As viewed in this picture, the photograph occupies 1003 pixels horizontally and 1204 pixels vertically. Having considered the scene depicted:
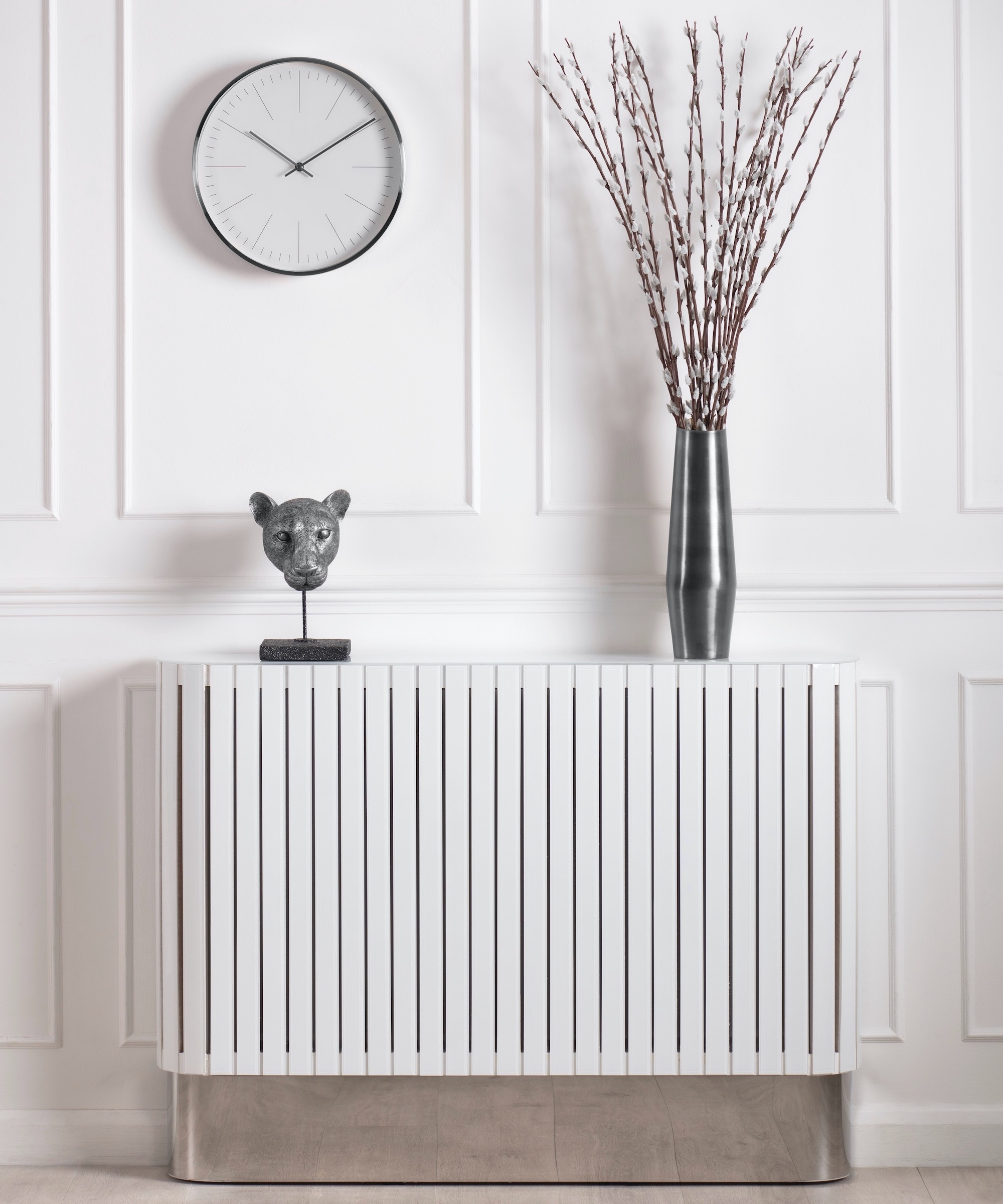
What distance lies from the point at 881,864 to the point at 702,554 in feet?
2.09

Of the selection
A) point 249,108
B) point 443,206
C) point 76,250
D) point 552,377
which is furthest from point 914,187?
point 76,250

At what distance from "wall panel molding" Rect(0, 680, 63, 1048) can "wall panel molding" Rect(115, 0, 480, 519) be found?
36 centimetres

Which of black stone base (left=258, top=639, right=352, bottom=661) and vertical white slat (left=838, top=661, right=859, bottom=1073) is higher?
black stone base (left=258, top=639, right=352, bottom=661)

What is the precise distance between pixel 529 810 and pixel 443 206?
103cm

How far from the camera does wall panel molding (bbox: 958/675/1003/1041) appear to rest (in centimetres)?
149

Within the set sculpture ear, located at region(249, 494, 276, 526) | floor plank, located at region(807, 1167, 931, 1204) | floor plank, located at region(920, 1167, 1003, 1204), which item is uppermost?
sculpture ear, located at region(249, 494, 276, 526)

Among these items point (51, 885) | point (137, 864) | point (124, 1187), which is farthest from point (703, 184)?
point (124, 1187)

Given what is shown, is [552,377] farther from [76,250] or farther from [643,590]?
[76,250]

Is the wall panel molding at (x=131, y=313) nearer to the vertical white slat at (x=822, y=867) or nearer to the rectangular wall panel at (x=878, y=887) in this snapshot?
the vertical white slat at (x=822, y=867)

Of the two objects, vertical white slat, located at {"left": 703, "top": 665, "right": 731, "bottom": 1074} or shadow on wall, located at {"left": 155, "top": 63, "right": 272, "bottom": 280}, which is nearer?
vertical white slat, located at {"left": 703, "top": 665, "right": 731, "bottom": 1074}

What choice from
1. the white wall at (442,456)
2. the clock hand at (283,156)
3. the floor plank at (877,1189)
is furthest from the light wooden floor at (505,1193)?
the clock hand at (283,156)

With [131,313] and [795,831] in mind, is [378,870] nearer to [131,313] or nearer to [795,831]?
[795,831]

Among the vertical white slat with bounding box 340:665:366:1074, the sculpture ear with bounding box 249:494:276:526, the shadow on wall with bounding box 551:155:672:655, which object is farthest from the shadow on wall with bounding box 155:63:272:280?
the vertical white slat with bounding box 340:665:366:1074

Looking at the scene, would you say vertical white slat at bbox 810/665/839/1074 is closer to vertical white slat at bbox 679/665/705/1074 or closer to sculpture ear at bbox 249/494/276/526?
vertical white slat at bbox 679/665/705/1074
